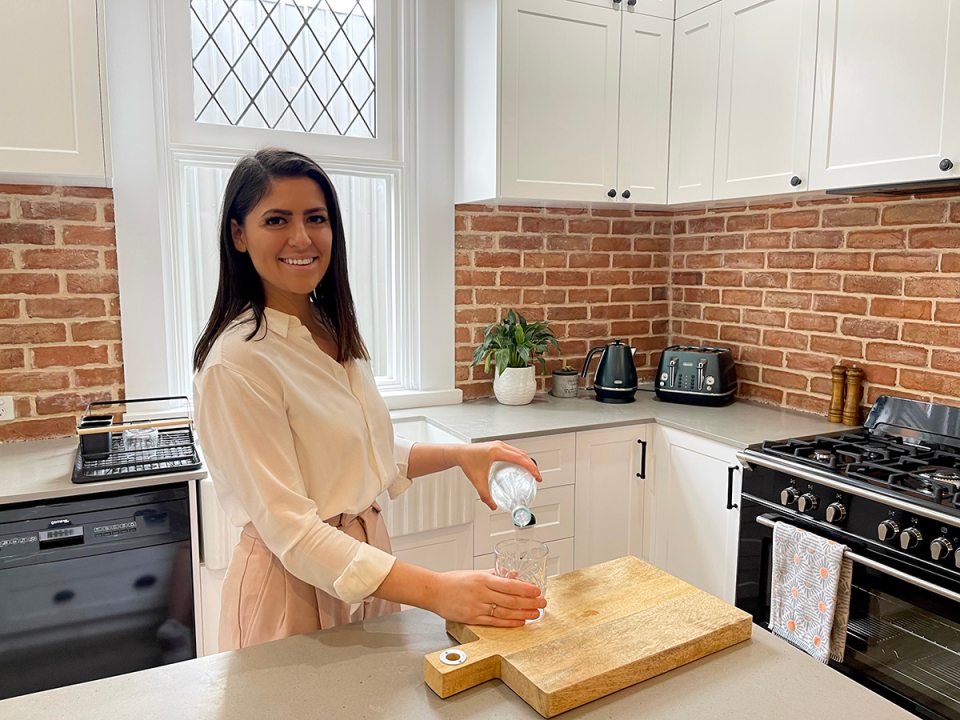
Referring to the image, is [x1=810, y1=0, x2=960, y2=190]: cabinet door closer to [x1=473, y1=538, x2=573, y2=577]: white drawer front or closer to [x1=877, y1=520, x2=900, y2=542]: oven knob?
[x1=877, y1=520, x2=900, y2=542]: oven knob

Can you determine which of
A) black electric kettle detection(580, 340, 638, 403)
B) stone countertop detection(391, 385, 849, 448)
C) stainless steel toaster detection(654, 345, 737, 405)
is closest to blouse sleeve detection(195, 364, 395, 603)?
stone countertop detection(391, 385, 849, 448)

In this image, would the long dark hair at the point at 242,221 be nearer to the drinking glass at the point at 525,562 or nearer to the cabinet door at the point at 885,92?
the drinking glass at the point at 525,562

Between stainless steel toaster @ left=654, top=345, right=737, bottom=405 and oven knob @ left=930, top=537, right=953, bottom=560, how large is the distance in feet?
3.97

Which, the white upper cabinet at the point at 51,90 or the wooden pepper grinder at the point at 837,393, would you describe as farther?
the wooden pepper grinder at the point at 837,393

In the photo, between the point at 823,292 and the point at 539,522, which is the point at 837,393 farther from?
the point at 539,522

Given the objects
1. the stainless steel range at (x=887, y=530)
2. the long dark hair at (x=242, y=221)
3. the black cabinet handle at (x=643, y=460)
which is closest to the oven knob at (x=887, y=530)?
the stainless steel range at (x=887, y=530)

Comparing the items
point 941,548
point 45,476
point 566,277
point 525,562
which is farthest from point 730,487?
point 45,476

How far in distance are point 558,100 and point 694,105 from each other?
54cm

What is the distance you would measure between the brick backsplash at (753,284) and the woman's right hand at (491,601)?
6.23 feet

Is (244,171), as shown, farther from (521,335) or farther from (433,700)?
(521,335)

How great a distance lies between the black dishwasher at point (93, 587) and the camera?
1.89 m

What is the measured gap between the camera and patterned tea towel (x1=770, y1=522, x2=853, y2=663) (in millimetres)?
1915

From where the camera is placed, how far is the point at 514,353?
2877 mm

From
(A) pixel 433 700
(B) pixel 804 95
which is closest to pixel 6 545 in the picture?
(A) pixel 433 700
